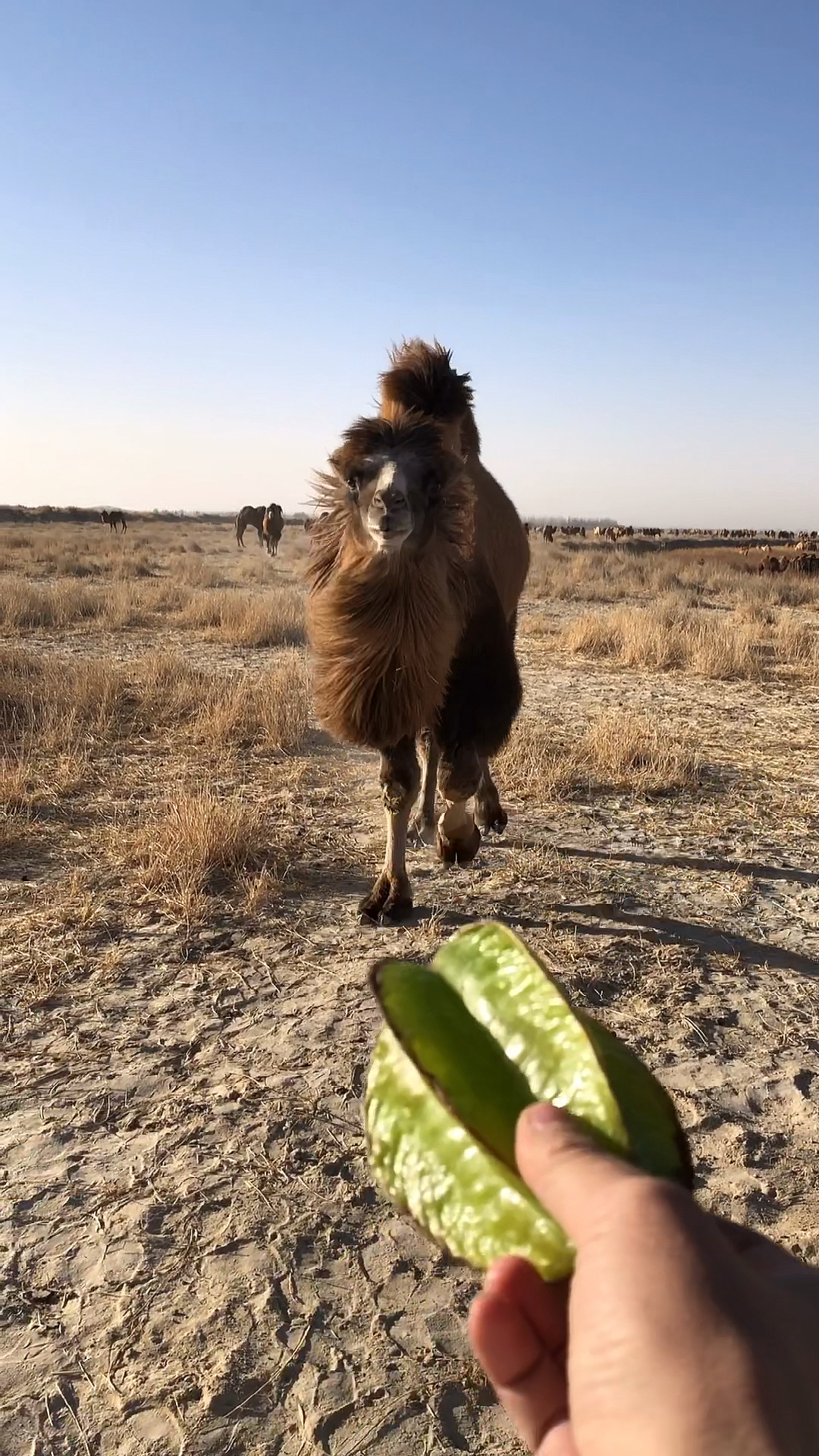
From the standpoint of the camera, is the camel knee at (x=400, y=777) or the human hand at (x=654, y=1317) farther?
the camel knee at (x=400, y=777)

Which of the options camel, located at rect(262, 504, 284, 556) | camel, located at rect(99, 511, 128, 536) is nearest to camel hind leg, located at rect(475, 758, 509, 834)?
camel, located at rect(262, 504, 284, 556)

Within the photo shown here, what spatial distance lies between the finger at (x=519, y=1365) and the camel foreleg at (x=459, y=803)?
330 centimetres

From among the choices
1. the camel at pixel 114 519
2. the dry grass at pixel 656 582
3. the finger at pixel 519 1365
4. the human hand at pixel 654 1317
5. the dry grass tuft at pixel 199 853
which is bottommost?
the dry grass tuft at pixel 199 853

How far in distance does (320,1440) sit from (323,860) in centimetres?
317

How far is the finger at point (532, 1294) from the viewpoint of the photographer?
93cm

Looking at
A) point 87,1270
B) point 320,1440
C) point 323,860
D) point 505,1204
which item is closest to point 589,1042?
point 505,1204

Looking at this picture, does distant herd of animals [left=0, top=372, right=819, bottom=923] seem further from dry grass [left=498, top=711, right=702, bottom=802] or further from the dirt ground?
dry grass [left=498, top=711, right=702, bottom=802]

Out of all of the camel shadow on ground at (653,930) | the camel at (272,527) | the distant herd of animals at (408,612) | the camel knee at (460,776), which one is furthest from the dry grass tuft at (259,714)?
the camel at (272,527)

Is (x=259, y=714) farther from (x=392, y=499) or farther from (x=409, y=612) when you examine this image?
(x=392, y=499)

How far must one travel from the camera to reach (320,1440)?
1811 mm

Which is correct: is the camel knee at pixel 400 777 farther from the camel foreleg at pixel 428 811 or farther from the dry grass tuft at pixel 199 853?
the camel foreleg at pixel 428 811

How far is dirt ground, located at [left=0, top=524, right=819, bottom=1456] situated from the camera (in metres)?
1.93

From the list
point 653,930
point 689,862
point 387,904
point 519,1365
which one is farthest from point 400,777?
point 519,1365

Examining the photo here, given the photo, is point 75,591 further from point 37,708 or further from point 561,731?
point 561,731
